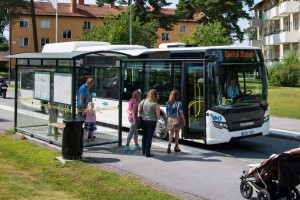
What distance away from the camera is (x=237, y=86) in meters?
A: 13.2

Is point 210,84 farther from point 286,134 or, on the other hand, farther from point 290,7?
point 290,7

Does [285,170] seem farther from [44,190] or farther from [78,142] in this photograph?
[78,142]

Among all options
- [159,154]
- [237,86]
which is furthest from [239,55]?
[159,154]

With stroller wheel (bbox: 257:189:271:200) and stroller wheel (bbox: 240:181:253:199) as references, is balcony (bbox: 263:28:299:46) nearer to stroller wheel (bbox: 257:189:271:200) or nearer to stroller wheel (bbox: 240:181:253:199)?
stroller wheel (bbox: 240:181:253:199)

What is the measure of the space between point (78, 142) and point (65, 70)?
2.40 metres

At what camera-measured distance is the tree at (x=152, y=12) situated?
203 feet

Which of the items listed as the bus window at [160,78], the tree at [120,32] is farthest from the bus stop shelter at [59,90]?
the tree at [120,32]

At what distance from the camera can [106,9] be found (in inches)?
3344

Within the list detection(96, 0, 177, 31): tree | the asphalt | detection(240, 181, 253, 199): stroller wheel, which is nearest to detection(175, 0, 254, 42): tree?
detection(96, 0, 177, 31): tree

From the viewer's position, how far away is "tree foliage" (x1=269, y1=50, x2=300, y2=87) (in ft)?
142

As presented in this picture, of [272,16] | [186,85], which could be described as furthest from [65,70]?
[272,16]

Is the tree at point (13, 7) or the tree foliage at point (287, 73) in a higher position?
the tree at point (13, 7)

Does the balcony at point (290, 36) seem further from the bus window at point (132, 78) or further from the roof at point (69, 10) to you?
the bus window at point (132, 78)

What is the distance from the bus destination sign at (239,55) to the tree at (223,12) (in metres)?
46.7
